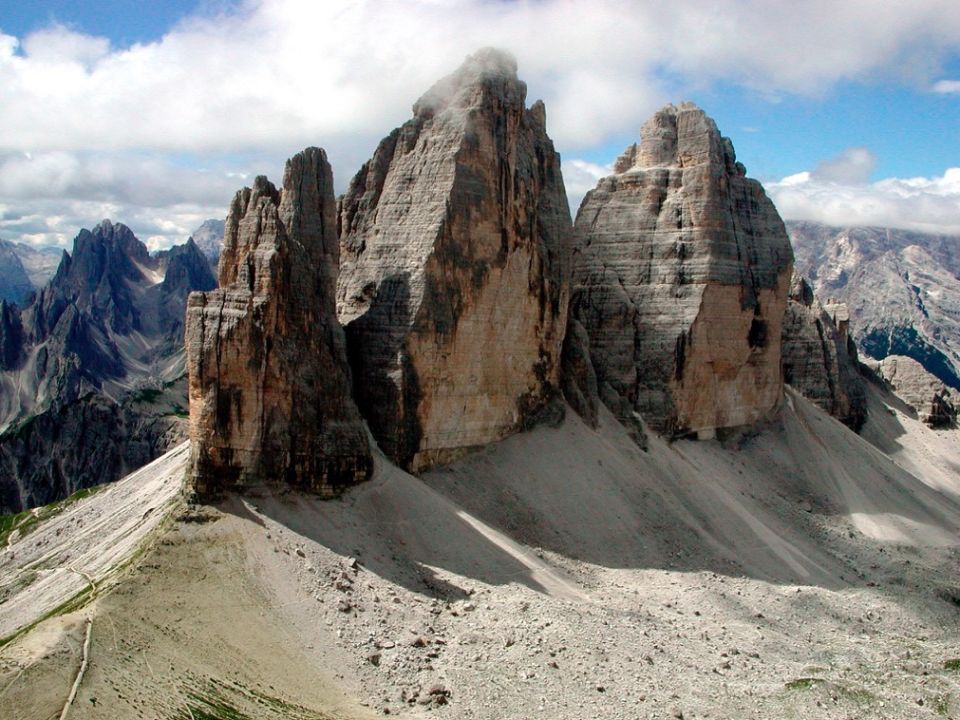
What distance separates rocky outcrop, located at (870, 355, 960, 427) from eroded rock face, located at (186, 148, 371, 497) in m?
54.4

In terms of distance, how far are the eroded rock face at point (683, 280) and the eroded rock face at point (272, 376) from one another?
1715 centimetres

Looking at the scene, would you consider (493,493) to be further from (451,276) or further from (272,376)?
(272,376)

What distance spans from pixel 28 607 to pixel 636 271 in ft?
104

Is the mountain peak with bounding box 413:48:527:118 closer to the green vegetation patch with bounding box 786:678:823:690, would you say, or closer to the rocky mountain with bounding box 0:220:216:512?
the green vegetation patch with bounding box 786:678:823:690

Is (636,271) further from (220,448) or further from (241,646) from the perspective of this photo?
(241,646)

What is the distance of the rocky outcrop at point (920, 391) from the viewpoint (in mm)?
73750

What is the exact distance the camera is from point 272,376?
30719 millimetres

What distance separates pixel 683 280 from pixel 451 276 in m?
16.3

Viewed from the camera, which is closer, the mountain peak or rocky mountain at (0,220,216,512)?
the mountain peak

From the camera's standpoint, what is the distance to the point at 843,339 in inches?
2781

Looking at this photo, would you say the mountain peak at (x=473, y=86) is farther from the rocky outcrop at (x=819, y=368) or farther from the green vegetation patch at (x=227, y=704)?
the rocky outcrop at (x=819, y=368)

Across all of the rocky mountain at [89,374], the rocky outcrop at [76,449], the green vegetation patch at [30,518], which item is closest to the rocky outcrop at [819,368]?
the green vegetation patch at [30,518]

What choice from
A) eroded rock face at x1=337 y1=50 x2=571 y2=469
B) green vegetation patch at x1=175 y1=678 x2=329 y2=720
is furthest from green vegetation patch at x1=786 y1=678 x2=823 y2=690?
eroded rock face at x1=337 y1=50 x2=571 y2=469

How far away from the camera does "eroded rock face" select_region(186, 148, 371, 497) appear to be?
98.3 ft
